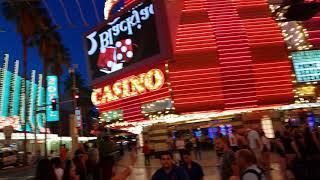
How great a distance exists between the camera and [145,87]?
87.6 feet

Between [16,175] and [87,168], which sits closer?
[87,168]

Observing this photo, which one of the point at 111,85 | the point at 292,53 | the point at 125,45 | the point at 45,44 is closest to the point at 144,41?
the point at 125,45

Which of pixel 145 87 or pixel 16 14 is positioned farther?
pixel 16 14

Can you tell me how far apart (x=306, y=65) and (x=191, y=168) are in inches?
787

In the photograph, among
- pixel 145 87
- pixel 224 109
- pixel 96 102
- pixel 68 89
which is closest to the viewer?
pixel 224 109

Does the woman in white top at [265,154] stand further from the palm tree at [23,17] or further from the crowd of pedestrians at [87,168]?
the palm tree at [23,17]

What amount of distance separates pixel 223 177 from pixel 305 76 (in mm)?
18967

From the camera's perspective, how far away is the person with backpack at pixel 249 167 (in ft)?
15.4

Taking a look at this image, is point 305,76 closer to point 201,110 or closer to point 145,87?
point 201,110

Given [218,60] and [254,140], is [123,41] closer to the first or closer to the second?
[218,60]

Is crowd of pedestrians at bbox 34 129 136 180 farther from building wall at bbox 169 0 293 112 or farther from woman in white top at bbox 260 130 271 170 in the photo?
building wall at bbox 169 0 293 112

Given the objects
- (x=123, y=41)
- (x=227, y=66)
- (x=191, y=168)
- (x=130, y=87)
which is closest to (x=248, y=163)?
(x=191, y=168)

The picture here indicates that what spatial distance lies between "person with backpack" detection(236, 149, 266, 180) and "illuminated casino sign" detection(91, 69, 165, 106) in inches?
788

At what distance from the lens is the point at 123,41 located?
29141 millimetres
